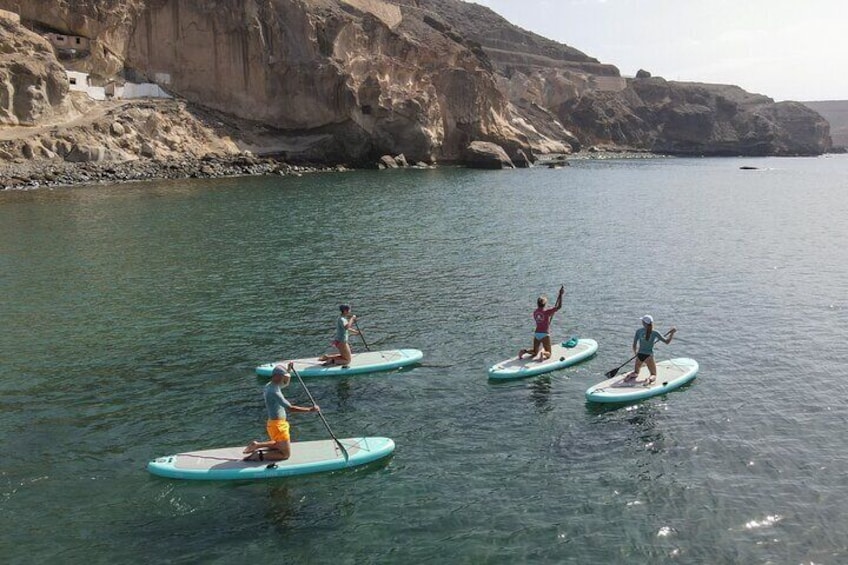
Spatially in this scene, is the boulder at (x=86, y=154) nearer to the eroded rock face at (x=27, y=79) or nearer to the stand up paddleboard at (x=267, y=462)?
the eroded rock face at (x=27, y=79)

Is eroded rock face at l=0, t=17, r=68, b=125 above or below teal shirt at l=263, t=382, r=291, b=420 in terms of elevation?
above

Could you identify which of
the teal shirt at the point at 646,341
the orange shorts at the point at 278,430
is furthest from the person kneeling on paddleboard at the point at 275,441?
the teal shirt at the point at 646,341

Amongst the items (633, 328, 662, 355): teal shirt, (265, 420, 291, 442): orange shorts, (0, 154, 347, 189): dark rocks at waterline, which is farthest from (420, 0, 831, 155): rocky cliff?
(265, 420, 291, 442): orange shorts

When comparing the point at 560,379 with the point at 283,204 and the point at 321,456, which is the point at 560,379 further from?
the point at 283,204

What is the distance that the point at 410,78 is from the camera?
319 ft

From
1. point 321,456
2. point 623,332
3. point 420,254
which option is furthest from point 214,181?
point 321,456

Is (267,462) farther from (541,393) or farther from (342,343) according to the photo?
(541,393)

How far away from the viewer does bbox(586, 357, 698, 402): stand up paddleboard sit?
1747cm

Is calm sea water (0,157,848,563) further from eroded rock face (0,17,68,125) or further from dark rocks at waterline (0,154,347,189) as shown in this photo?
eroded rock face (0,17,68,125)

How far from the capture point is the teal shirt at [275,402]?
44.9ft

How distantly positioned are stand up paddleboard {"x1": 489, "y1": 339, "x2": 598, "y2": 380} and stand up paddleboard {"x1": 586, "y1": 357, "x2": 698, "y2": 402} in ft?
5.79

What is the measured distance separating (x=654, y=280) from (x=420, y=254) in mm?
11699

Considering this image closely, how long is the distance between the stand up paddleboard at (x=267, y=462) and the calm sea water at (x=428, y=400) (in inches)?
9.9

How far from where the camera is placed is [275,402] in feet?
45.3
